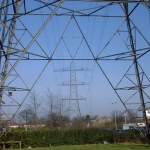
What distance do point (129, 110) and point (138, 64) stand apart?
249 cm

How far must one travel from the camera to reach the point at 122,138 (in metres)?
24.4

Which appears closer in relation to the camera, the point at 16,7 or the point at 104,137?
the point at 16,7

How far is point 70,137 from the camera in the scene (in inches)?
997

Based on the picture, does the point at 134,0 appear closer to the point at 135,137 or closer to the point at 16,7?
the point at 16,7

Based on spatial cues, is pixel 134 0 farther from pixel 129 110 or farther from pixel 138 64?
pixel 129 110

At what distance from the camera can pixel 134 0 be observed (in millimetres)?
11281

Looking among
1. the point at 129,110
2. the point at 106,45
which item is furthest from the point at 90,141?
the point at 106,45

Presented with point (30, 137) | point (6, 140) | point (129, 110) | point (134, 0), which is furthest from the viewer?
point (30, 137)

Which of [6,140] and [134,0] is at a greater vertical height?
[134,0]

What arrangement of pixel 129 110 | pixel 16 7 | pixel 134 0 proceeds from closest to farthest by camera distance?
pixel 134 0 < pixel 16 7 < pixel 129 110

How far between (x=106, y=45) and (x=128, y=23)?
183 centimetres

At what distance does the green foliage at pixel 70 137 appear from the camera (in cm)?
2405

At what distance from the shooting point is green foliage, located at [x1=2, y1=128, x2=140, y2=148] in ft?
78.9

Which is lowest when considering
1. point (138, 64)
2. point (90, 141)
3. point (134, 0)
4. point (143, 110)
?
point (90, 141)
